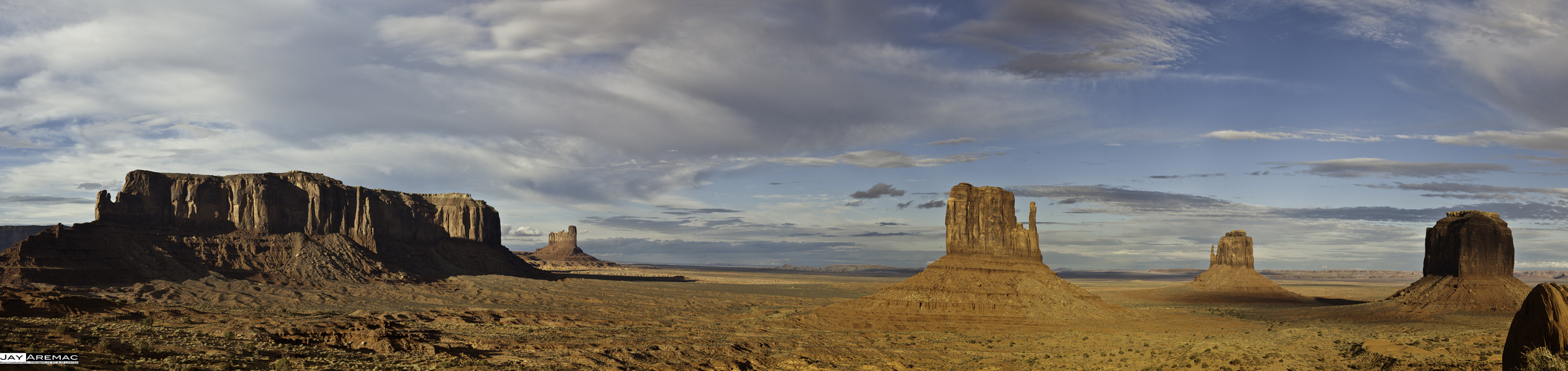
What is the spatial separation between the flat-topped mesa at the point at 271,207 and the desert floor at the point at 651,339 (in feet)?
84.3

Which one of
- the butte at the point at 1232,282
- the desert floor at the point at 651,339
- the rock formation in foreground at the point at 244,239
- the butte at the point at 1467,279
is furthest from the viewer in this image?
the butte at the point at 1232,282

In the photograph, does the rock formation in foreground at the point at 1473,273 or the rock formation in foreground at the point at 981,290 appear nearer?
the rock formation in foreground at the point at 981,290

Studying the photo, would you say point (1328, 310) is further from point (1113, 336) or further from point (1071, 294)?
point (1113, 336)

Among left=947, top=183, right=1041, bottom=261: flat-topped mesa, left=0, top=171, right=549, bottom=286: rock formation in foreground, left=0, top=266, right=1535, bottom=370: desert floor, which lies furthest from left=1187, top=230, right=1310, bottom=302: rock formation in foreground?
left=0, top=171, right=549, bottom=286: rock formation in foreground

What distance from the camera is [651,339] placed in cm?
5334

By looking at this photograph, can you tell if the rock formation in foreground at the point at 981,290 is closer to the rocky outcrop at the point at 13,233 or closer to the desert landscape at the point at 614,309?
the desert landscape at the point at 614,309

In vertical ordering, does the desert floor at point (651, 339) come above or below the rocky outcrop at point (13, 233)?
below

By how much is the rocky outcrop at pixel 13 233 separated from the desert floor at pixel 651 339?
142767mm

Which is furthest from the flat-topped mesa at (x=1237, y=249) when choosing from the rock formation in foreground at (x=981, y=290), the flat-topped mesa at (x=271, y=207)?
the flat-topped mesa at (x=271, y=207)

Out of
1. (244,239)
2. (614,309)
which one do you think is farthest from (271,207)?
(614,309)

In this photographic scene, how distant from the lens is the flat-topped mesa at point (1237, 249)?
13412 centimetres

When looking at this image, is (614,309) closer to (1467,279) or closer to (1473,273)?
(1467,279)

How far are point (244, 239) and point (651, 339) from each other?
89.2m

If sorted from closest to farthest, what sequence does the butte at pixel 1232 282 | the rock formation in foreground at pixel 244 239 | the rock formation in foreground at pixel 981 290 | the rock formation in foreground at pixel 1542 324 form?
the rock formation in foreground at pixel 1542 324 < the rock formation in foreground at pixel 981 290 < the rock formation in foreground at pixel 244 239 < the butte at pixel 1232 282
